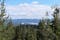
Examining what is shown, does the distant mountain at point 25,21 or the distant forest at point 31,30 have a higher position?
the distant mountain at point 25,21

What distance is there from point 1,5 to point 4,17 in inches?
14.2

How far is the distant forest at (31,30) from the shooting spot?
4633 mm

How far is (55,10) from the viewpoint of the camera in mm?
4973

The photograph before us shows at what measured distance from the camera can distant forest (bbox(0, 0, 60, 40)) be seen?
4.63 meters

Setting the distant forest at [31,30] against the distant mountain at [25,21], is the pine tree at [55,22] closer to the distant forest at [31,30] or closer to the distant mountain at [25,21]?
the distant forest at [31,30]

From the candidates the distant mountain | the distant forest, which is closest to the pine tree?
the distant forest

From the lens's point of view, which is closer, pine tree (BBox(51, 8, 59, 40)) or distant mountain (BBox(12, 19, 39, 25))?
distant mountain (BBox(12, 19, 39, 25))

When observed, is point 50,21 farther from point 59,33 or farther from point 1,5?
point 1,5

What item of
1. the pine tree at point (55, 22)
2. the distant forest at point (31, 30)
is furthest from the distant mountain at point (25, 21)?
the pine tree at point (55, 22)

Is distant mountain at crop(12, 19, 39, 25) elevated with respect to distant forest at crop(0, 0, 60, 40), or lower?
elevated

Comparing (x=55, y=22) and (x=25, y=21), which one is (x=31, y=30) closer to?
(x=25, y=21)

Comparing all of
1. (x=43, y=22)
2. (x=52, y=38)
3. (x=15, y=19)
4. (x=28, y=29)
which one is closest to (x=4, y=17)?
(x=15, y=19)

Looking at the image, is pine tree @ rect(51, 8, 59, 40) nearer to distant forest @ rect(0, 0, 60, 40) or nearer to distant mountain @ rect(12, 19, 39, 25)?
distant forest @ rect(0, 0, 60, 40)

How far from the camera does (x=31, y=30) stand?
4.65 m
